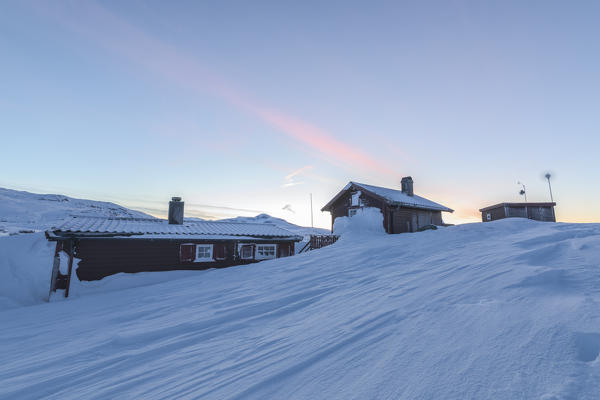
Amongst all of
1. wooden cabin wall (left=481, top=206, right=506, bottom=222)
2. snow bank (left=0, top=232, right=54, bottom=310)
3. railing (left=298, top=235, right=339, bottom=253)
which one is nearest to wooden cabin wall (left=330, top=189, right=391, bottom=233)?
railing (left=298, top=235, right=339, bottom=253)

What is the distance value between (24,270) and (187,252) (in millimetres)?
8647

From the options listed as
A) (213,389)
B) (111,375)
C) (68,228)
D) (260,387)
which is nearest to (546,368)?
(260,387)

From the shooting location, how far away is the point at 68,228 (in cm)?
1180

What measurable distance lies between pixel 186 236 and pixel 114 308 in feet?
22.4

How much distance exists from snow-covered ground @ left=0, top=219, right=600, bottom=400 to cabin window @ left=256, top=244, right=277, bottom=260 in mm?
10719

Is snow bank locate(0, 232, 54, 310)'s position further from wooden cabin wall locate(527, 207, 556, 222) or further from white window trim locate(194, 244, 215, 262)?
wooden cabin wall locate(527, 207, 556, 222)

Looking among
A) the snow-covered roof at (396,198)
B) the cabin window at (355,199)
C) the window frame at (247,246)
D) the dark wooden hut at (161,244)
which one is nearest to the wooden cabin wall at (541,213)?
the snow-covered roof at (396,198)

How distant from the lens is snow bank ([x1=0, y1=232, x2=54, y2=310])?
11547mm

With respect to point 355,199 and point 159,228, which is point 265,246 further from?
point 355,199

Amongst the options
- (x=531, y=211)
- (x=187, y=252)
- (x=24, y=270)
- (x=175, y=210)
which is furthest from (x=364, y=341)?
(x=531, y=211)

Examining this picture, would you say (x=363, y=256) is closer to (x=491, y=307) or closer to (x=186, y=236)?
(x=491, y=307)

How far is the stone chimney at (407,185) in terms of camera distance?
26297 mm

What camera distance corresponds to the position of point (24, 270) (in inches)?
553

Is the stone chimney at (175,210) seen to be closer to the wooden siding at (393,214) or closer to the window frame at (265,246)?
the window frame at (265,246)
